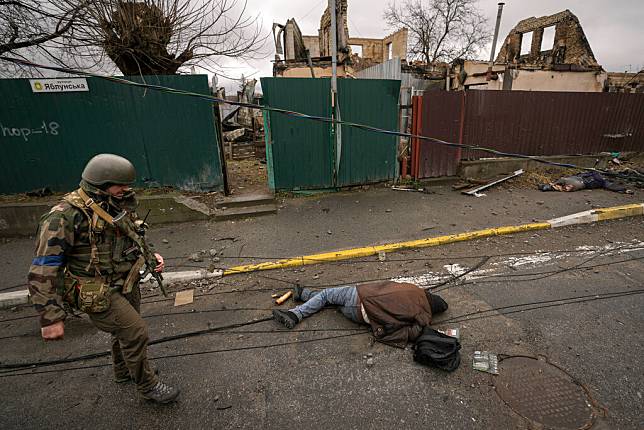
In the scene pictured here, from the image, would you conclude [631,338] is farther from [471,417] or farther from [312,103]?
[312,103]

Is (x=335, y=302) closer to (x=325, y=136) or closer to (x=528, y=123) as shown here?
(x=325, y=136)

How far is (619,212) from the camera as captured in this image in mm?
6234

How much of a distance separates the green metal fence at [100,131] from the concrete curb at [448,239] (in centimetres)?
331

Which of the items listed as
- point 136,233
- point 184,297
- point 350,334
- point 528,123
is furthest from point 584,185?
point 136,233

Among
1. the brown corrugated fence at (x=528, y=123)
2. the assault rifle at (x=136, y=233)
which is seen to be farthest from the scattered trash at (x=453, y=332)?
the brown corrugated fence at (x=528, y=123)

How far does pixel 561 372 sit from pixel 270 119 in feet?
20.6

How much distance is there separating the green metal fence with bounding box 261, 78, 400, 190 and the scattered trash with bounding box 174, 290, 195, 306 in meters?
3.70

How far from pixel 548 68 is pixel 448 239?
48.5ft

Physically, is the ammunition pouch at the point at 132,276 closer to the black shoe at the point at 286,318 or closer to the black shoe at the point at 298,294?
the black shoe at the point at 286,318

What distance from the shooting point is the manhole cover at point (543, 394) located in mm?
2260

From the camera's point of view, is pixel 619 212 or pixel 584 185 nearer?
pixel 619 212

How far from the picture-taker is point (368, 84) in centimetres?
722

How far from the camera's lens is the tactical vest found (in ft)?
6.89

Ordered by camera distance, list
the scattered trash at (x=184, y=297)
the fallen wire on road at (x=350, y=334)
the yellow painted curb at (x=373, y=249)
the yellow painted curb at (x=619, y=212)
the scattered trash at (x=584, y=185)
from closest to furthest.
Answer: the fallen wire on road at (x=350, y=334) < the scattered trash at (x=184, y=297) < the yellow painted curb at (x=373, y=249) < the yellow painted curb at (x=619, y=212) < the scattered trash at (x=584, y=185)
